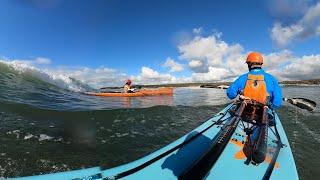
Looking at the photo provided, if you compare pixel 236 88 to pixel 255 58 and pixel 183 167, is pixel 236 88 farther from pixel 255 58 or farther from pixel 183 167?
pixel 183 167

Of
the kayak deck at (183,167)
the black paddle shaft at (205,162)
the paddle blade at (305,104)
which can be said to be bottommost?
the kayak deck at (183,167)

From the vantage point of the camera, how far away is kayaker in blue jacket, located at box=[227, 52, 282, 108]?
7.66 meters

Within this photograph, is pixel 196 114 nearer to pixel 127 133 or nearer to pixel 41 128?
pixel 127 133

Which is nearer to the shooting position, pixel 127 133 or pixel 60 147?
pixel 60 147

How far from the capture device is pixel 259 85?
301 inches

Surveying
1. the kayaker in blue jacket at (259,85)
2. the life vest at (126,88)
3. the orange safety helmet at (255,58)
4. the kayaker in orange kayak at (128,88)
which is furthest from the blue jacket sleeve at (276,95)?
the life vest at (126,88)

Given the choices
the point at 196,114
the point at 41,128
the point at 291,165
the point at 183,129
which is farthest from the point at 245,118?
the point at 196,114

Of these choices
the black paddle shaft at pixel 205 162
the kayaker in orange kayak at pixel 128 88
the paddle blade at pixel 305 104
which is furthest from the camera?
the kayaker in orange kayak at pixel 128 88

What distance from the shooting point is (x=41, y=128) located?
11.2 meters

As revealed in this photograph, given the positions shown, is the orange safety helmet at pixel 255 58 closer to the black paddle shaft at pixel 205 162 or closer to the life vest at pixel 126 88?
the black paddle shaft at pixel 205 162

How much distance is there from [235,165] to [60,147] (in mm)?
5920

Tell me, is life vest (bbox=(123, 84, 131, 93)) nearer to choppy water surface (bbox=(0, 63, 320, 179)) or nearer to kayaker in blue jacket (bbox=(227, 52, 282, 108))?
choppy water surface (bbox=(0, 63, 320, 179))

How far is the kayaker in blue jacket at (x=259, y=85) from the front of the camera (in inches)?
301

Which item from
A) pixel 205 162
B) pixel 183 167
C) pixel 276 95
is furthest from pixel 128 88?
pixel 205 162
